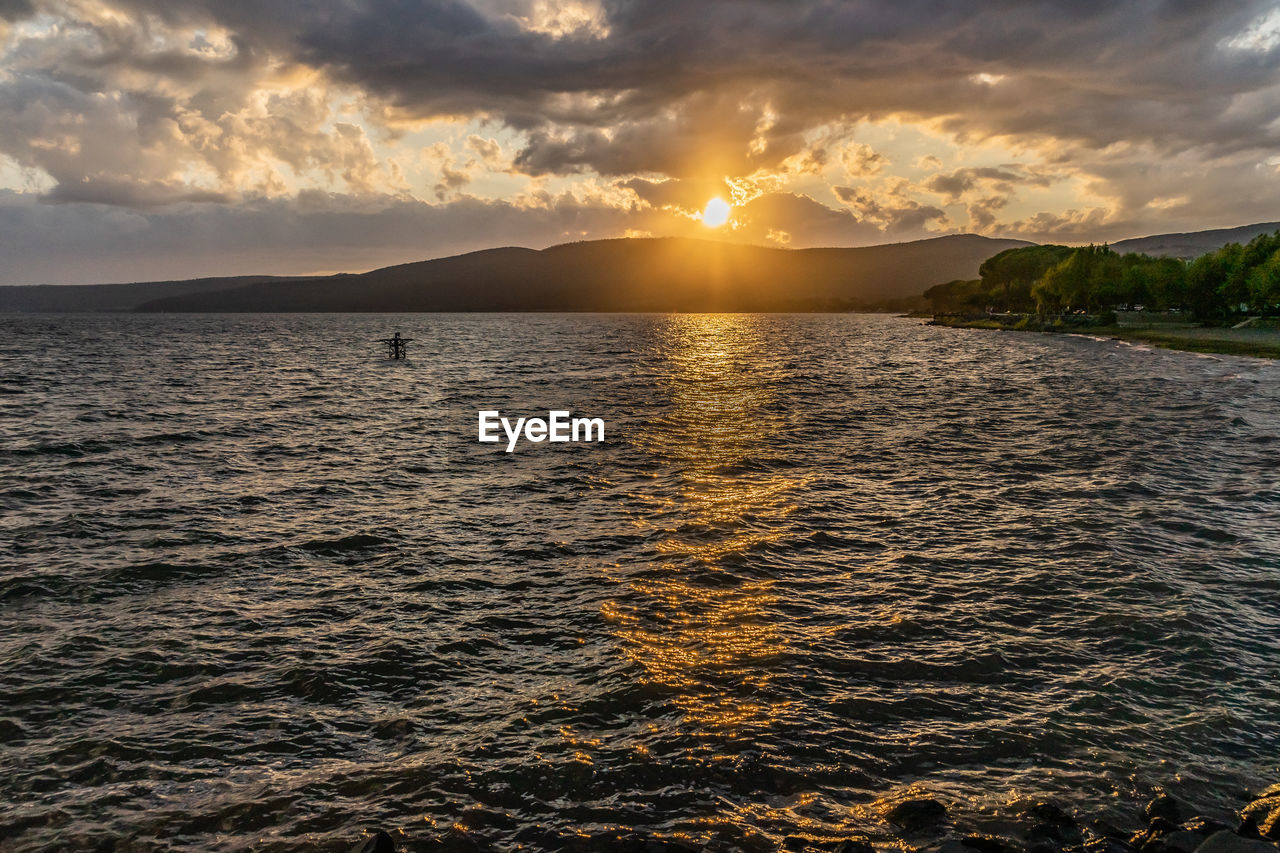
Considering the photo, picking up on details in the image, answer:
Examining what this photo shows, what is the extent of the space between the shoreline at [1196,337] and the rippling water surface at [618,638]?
72262mm

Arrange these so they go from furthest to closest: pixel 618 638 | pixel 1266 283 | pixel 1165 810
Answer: pixel 1266 283 < pixel 618 638 < pixel 1165 810

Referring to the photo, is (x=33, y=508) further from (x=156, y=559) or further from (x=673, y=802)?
(x=673, y=802)

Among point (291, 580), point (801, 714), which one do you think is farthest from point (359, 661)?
point (801, 714)

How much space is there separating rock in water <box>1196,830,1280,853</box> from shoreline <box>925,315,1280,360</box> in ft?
338

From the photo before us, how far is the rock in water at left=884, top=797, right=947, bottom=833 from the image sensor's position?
34.9ft

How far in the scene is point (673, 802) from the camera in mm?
11273

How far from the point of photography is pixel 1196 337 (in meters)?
116

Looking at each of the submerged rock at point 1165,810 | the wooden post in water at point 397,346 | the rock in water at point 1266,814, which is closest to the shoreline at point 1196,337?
the rock in water at point 1266,814

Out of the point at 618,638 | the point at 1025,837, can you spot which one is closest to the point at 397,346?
the point at 618,638

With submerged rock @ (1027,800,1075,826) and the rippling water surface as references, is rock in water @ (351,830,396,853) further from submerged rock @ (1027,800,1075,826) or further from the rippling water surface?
submerged rock @ (1027,800,1075,826)

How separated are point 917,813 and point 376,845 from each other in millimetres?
7571

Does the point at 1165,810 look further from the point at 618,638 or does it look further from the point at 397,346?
the point at 397,346

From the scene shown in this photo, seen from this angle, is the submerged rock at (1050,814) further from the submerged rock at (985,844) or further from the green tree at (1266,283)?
the green tree at (1266,283)

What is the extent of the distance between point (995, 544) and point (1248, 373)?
244 feet
